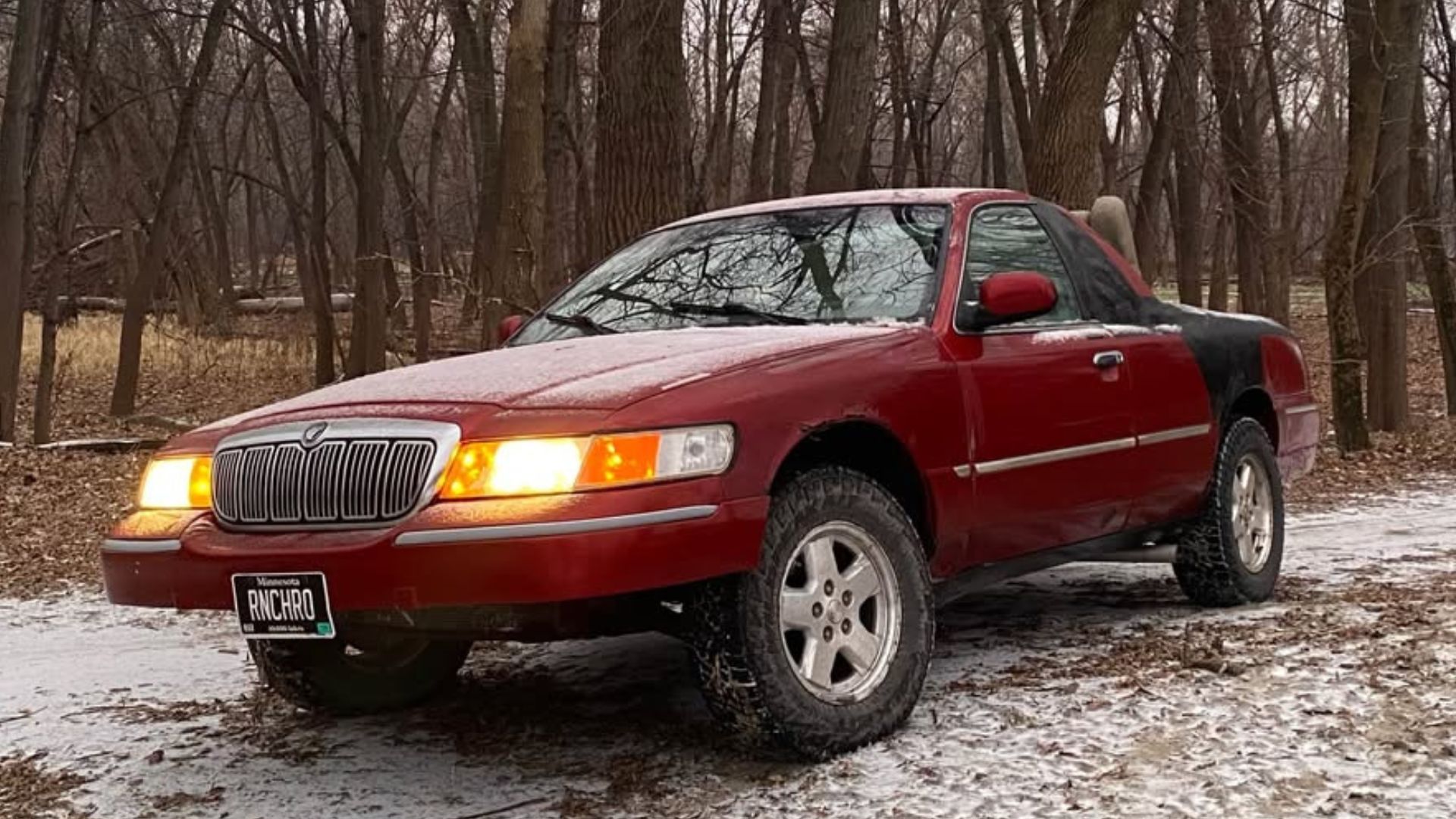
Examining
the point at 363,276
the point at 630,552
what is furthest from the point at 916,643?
the point at 363,276

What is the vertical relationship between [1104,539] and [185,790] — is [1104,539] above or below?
above

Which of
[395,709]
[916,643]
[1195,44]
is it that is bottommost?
[395,709]

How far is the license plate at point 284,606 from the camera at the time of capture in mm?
3537

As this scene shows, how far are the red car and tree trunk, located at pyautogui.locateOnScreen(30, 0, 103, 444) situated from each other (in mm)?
11794

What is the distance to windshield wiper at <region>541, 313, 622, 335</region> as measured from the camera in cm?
493

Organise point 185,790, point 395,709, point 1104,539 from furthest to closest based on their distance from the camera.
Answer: point 1104,539 < point 395,709 < point 185,790

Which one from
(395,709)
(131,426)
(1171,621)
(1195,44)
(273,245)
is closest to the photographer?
(395,709)

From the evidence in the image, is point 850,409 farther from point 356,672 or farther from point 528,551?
point 356,672

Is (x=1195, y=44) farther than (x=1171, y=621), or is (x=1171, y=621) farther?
(x=1195, y=44)

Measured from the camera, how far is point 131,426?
17.8 metres

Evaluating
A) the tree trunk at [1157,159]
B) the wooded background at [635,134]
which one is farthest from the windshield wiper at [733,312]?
the tree trunk at [1157,159]

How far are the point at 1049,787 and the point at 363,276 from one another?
16.4m

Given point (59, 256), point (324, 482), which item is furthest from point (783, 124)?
point (324, 482)

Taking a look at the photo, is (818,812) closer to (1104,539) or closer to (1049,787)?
(1049,787)
